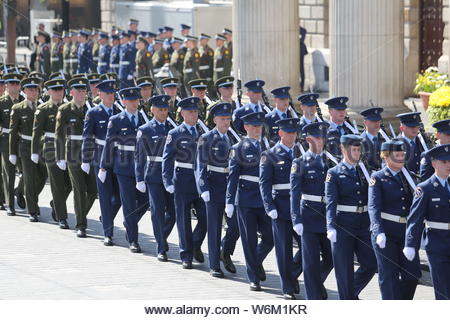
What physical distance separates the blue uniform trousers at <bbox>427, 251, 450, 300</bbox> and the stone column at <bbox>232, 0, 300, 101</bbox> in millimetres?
11035

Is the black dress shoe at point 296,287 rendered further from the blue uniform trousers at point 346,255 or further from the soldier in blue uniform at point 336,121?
the soldier in blue uniform at point 336,121

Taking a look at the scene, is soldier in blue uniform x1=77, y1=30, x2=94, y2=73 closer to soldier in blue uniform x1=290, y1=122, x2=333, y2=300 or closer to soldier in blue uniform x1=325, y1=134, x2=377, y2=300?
soldier in blue uniform x1=290, y1=122, x2=333, y2=300

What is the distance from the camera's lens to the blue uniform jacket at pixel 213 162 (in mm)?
13039

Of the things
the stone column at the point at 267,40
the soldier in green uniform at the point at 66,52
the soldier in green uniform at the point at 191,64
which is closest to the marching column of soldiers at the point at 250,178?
the stone column at the point at 267,40

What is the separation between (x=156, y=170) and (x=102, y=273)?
1.33 metres

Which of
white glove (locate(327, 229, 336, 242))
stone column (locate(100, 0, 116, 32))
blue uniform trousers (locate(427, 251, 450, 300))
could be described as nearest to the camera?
blue uniform trousers (locate(427, 251, 450, 300))

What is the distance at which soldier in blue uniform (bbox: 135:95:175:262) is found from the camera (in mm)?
13866

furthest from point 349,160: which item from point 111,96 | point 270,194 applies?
point 111,96

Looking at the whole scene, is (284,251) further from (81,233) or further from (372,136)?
(81,233)

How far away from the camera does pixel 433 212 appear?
10508 mm

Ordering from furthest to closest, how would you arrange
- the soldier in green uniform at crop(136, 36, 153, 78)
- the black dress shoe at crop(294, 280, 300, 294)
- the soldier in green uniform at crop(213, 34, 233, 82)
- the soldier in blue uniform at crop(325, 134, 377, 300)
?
the soldier in green uniform at crop(136, 36, 153, 78) < the soldier in green uniform at crop(213, 34, 233, 82) < the black dress shoe at crop(294, 280, 300, 294) < the soldier in blue uniform at crop(325, 134, 377, 300)

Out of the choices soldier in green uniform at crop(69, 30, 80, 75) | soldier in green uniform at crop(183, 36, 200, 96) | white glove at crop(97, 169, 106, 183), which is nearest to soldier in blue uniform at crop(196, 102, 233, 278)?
white glove at crop(97, 169, 106, 183)

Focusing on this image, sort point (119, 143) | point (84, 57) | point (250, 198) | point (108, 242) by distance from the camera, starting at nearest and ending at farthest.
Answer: point (250, 198) → point (119, 143) → point (108, 242) → point (84, 57)

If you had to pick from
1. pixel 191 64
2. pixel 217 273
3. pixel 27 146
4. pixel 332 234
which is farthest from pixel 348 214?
pixel 191 64
